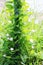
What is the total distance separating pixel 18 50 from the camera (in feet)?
5.35

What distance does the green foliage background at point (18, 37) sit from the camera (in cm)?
161

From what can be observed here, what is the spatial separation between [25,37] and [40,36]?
0.56 ft

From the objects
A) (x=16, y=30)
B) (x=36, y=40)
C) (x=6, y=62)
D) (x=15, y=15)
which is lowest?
(x=6, y=62)

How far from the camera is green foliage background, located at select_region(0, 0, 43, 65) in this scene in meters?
1.61

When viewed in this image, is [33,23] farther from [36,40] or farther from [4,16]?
[4,16]

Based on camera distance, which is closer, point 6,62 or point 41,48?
point 6,62

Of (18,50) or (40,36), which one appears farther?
(40,36)

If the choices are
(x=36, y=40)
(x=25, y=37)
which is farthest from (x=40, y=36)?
(x=25, y=37)

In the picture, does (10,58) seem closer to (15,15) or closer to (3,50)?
(3,50)

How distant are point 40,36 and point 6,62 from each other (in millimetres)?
383

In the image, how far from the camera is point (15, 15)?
161cm

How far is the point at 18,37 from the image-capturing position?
5.35ft

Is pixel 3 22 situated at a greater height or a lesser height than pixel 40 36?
greater

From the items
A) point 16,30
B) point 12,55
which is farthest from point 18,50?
Answer: point 16,30
